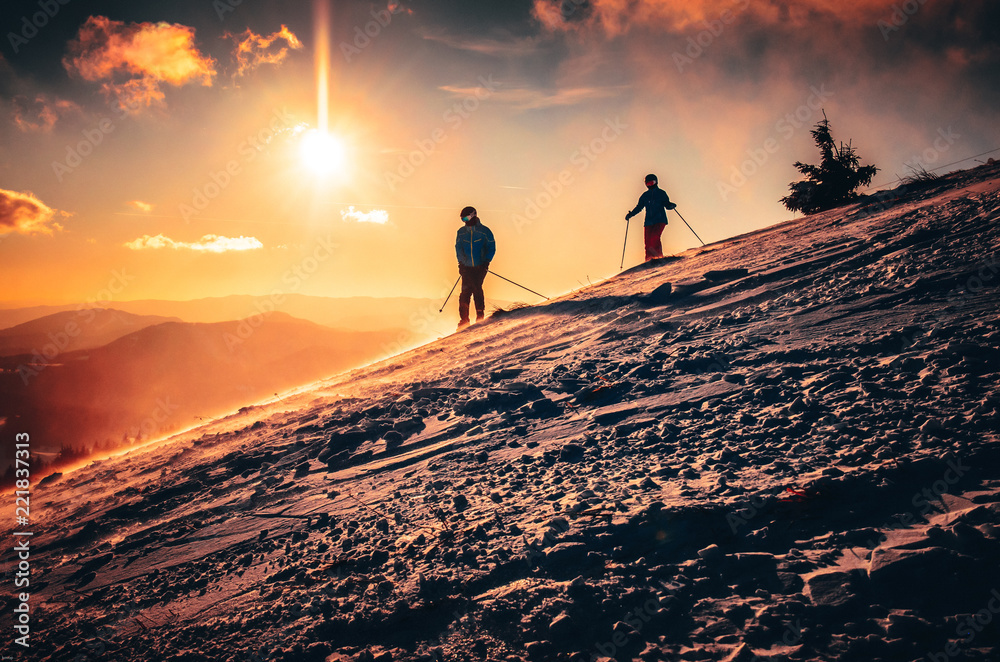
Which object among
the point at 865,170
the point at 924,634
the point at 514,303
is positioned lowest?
the point at 924,634

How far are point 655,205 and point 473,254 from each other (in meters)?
4.54

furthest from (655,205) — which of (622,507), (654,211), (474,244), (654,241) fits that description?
(622,507)

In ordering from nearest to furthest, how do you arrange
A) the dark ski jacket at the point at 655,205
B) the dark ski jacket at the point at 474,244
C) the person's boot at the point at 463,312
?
1. the dark ski jacket at the point at 655,205
2. the dark ski jacket at the point at 474,244
3. the person's boot at the point at 463,312

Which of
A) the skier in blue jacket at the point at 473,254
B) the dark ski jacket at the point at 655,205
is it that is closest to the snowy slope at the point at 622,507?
the dark ski jacket at the point at 655,205

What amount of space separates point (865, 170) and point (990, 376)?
12.3 meters

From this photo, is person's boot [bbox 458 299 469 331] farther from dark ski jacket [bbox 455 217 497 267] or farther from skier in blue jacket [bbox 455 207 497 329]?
dark ski jacket [bbox 455 217 497 267]

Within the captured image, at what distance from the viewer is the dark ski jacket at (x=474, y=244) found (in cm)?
1109

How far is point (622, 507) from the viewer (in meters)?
2.70

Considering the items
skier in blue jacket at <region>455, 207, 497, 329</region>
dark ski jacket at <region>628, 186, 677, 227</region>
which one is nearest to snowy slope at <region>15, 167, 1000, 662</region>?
dark ski jacket at <region>628, 186, 677, 227</region>

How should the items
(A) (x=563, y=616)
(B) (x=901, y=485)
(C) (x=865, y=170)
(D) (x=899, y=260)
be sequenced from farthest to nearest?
1. (C) (x=865, y=170)
2. (D) (x=899, y=260)
3. (B) (x=901, y=485)
4. (A) (x=563, y=616)

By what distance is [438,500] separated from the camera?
3.21 metres

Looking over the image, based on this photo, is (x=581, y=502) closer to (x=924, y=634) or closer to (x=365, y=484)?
(x=924, y=634)

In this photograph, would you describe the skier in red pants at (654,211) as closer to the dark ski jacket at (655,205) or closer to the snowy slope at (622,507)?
the dark ski jacket at (655,205)

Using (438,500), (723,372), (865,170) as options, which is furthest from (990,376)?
(865,170)
